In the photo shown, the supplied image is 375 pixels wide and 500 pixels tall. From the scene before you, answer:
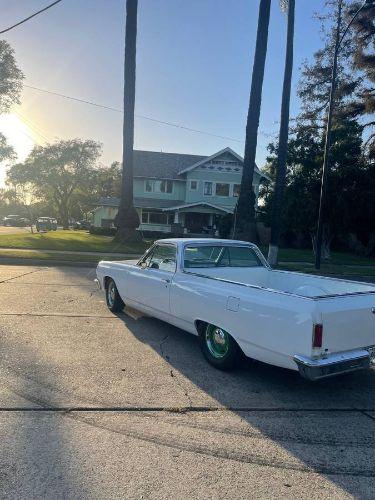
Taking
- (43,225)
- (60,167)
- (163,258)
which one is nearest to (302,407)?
(163,258)

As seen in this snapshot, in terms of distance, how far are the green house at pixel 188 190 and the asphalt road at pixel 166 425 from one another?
1405 inches

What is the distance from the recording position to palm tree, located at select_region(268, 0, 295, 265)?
18781 mm

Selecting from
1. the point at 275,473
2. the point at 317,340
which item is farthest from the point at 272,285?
the point at 275,473

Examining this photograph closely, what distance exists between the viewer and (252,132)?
1917cm

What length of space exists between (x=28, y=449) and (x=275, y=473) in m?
1.79

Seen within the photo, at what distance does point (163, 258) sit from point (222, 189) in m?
36.6

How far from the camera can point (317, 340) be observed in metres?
4.23

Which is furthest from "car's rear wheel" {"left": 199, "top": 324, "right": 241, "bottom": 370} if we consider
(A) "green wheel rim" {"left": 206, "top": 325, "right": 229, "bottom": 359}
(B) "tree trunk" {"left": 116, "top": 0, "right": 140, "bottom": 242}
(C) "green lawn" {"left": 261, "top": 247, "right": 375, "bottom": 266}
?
(B) "tree trunk" {"left": 116, "top": 0, "right": 140, "bottom": 242}

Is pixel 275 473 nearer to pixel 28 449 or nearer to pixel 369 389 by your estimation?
pixel 28 449

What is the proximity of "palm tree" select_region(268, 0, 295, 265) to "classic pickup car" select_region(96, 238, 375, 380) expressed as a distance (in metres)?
12.0

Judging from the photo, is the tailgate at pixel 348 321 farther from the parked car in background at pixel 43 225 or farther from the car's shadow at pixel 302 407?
the parked car in background at pixel 43 225

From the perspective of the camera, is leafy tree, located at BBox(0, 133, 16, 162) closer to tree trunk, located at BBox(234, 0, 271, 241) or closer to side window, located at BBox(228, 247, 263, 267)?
tree trunk, located at BBox(234, 0, 271, 241)

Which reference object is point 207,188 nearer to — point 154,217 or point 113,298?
point 154,217

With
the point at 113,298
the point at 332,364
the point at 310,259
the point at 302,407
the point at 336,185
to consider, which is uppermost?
the point at 336,185
